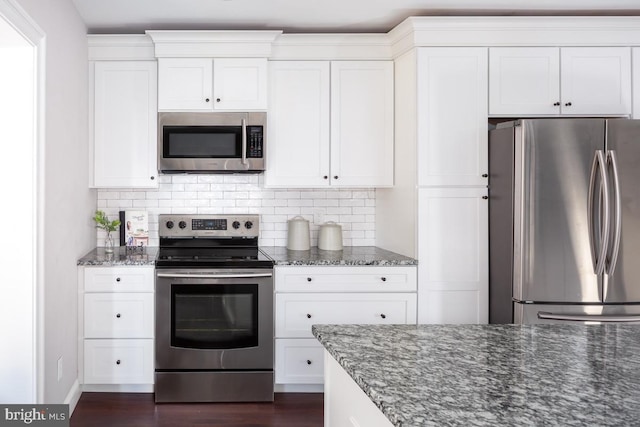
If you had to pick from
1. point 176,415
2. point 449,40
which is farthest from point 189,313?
point 449,40

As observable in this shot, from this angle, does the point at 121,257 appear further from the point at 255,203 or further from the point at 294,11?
the point at 294,11

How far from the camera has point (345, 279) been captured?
129 inches

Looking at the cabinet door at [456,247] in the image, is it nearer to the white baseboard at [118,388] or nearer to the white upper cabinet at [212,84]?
the white upper cabinet at [212,84]

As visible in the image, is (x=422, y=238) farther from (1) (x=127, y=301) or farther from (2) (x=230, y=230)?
(1) (x=127, y=301)

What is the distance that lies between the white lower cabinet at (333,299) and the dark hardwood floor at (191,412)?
0.71ft

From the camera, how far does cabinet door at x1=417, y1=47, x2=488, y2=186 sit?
320 cm

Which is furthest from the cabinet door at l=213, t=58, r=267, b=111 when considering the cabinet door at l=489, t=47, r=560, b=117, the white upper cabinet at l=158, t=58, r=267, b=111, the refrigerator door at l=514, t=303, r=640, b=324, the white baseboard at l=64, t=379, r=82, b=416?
the refrigerator door at l=514, t=303, r=640, b=324

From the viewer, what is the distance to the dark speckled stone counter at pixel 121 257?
3.19 m

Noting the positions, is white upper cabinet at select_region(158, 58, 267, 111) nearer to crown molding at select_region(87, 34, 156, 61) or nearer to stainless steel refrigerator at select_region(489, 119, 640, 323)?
crown molding at select_region(87, 34, 156, 61)

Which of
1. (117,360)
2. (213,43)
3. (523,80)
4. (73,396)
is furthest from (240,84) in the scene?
(73,396)

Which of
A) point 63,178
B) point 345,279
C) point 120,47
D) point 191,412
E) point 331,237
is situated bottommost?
point 191,412

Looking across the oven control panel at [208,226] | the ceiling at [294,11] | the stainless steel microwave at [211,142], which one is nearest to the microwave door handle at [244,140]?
the stainless steel microwave at [211,142]

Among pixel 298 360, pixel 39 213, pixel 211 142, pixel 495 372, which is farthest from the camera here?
pixel 211 142

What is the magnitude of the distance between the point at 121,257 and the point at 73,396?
2.82 ft
